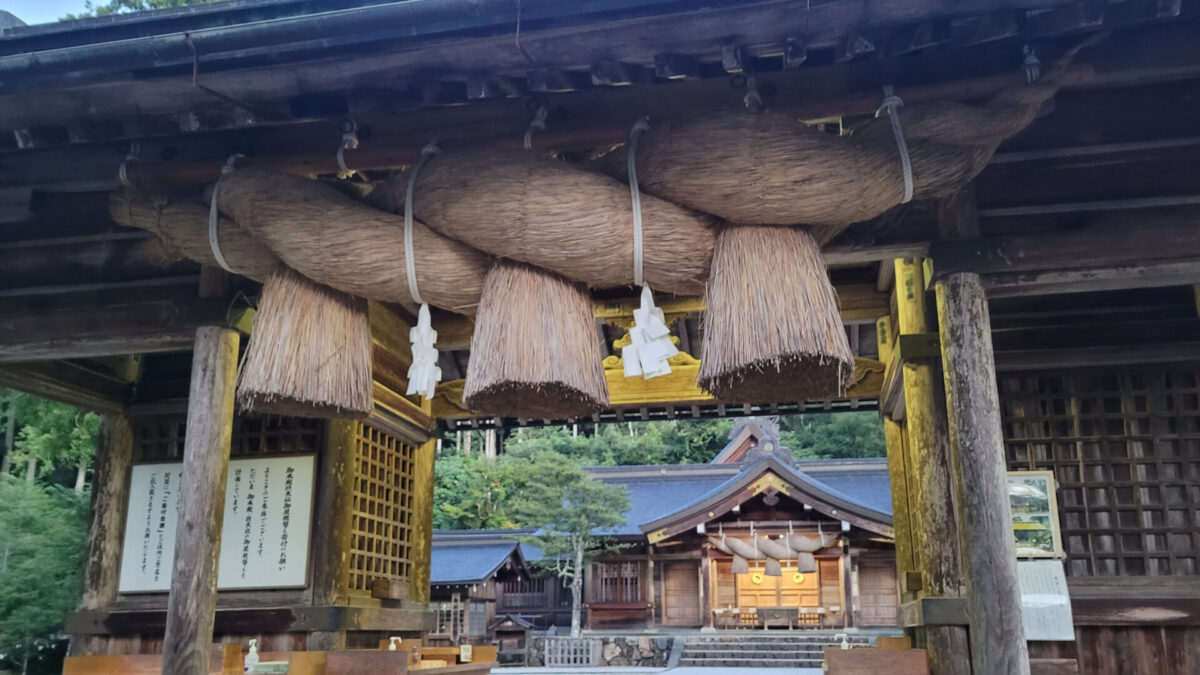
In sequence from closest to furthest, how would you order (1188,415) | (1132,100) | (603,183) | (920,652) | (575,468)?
(603,183)
(1132,100)
(920,652)
(1188,415)
(575,468)

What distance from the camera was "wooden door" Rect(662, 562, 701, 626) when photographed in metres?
22.4

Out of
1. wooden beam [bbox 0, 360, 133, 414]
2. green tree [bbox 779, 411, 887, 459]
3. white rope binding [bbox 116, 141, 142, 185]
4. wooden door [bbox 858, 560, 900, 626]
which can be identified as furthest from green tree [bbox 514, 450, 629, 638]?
green tree [bbox 779, 411, 887, 459]

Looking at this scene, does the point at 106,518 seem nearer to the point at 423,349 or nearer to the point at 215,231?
the point at 215,231

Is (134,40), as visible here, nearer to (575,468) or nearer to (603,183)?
(603,183)

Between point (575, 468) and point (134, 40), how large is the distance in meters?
19.8

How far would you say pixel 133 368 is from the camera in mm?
7738

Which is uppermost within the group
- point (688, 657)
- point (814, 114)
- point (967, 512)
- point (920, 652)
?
point (814, 114)

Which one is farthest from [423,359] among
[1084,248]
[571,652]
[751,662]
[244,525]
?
[571,652]

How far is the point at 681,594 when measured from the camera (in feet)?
74.1

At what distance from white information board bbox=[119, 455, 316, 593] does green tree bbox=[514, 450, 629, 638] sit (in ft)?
47.6

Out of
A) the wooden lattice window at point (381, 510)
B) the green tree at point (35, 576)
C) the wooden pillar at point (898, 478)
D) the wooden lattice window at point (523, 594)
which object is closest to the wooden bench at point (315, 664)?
the wooden lattice window at point (381, 510)

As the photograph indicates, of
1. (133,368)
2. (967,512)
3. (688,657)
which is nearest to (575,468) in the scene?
(688,657)

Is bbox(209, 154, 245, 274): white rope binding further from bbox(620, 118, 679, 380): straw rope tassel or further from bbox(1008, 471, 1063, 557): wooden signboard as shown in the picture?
bbox(1008, 471, 1063, 557): wooden signboard

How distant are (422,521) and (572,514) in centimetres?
1340
